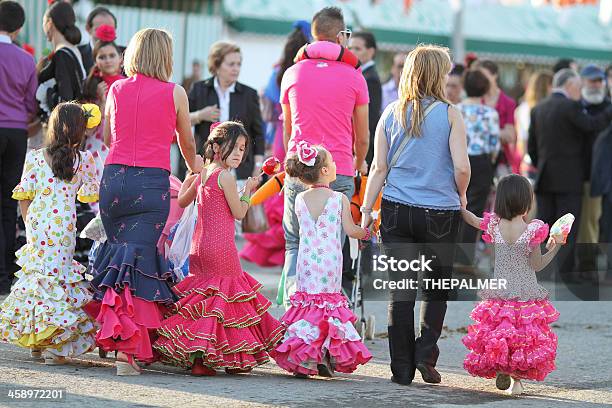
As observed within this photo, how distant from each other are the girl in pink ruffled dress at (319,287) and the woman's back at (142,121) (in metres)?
0.76

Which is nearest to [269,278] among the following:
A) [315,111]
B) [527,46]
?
[315,111]

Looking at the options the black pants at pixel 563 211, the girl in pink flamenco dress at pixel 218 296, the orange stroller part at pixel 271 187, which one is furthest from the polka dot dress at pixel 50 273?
the black pants at pixel 563 211

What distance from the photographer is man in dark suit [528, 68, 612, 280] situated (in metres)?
12.3

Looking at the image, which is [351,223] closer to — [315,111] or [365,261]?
[315,111]

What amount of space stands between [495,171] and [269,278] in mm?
2774

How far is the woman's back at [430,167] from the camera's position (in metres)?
6.82

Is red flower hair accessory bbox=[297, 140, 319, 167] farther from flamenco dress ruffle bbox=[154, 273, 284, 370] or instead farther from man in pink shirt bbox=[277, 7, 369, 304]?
flamenco dress ruffle bbox=[154, 273, 284, 370]

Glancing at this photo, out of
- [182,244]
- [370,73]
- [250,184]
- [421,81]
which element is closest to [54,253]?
[182,244]

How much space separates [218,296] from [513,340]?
1.66m

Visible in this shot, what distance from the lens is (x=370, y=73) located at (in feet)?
32.6

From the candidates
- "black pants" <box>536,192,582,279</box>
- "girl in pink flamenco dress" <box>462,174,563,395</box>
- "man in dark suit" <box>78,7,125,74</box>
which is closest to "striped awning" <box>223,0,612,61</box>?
"black pants" <box>536,192,582,279</box>

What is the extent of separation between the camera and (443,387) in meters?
6.88

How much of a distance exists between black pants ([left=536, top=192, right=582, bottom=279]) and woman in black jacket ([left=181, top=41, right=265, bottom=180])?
4065mm

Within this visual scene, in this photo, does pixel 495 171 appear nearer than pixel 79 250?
No
